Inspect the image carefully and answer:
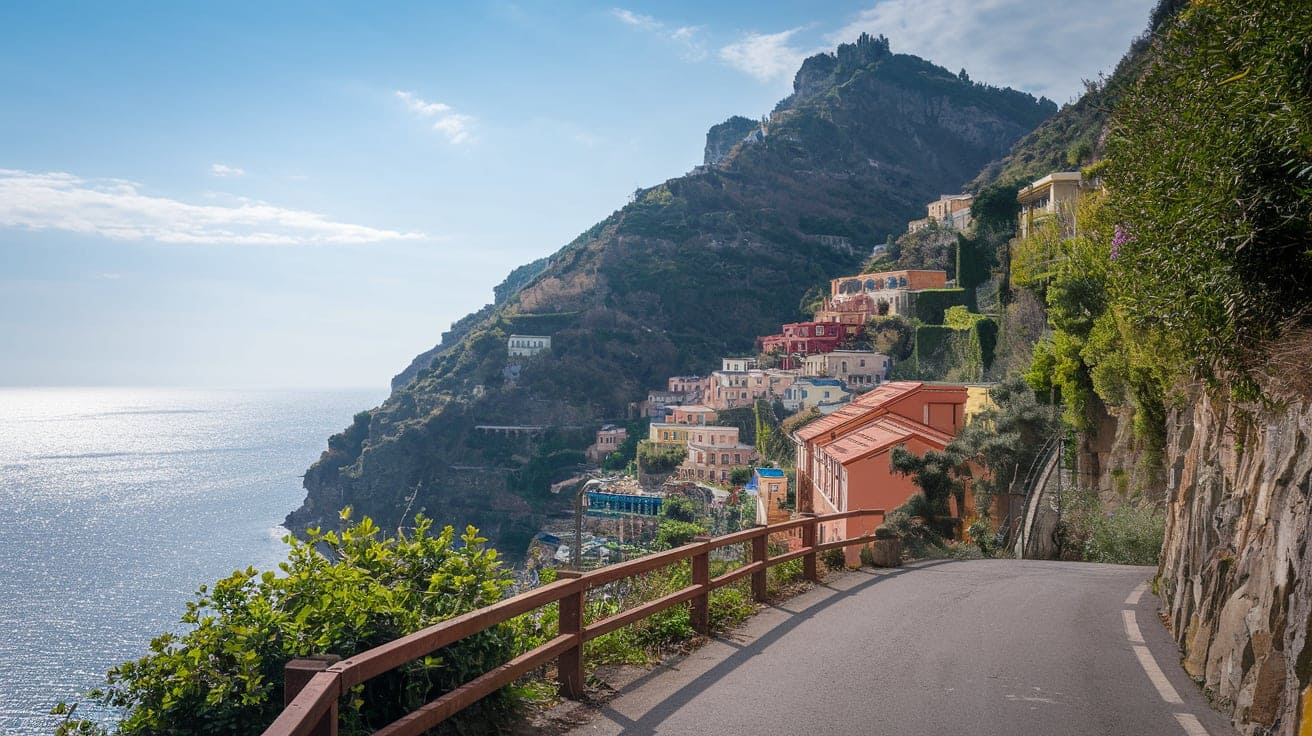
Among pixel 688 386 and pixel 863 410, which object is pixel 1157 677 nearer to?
pixel 863 410

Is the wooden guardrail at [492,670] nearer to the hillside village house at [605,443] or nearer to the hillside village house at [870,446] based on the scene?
the hillside village house at [870,446]

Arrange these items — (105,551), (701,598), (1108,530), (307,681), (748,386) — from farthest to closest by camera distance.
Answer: (748,386)
(105,551)
(1108,530)
(701,598)
(307,681)

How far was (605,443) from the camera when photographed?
11638 cm

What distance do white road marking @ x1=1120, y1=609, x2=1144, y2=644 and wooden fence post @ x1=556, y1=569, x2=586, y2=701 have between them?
528cm

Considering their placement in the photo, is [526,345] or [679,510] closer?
[679,510]

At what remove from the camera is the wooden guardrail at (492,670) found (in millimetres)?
3752

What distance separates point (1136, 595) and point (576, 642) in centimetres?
795

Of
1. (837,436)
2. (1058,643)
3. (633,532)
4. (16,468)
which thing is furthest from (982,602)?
(16,468)

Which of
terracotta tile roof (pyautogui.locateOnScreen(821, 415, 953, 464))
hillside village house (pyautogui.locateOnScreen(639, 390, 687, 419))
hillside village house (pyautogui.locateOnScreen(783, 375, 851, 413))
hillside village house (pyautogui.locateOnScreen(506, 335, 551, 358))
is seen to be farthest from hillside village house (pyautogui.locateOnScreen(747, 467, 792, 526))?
hillside village house (pyautogui.locateOnScreen(506, 335, 551, 358))

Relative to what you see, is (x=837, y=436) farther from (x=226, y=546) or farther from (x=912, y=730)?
(x=226, y=546)

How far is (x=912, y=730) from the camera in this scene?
578cm

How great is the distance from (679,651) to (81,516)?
364ft

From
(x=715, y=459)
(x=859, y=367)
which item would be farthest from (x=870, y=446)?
(x=859, y=367)

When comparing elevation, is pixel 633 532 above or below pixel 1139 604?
below
